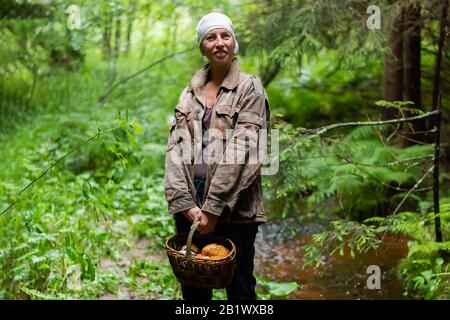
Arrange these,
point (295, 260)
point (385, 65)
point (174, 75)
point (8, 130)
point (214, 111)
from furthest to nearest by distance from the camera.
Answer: point (174, 75), point (8, 130), point (385, 65), point (295, 260), point (214, 111)

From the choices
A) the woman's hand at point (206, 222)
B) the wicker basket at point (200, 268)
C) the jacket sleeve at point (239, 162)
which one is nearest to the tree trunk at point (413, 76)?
the jacket sleeve at point (239, 162)

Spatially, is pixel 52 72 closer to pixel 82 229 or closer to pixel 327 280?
pixel 82 229

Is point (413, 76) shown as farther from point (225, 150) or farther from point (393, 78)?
point (225, 150)

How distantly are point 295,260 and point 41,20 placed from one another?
15.5 feet

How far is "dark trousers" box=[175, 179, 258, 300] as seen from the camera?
3477 millimetres

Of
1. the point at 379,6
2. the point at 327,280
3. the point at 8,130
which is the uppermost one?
the point at 379,6

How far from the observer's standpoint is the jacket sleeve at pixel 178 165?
333cm

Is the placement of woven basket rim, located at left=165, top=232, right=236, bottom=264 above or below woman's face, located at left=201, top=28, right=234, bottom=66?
below

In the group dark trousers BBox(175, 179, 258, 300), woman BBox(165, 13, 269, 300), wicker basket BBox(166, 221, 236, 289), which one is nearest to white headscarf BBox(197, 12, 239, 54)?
woman BBox(165, 13, 269, 300)

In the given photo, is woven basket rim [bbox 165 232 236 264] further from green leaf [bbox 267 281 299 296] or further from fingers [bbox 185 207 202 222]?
green leaf [bbox 267 281 299 296]

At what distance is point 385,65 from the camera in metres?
7.41

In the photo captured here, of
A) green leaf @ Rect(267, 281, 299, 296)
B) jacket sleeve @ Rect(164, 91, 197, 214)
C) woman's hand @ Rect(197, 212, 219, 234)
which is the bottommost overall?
green leaf @ Rect(267, 281, 299, 296)

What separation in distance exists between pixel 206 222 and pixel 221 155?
1.37ft

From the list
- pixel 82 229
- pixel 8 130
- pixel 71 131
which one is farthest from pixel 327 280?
pixel 8 130
